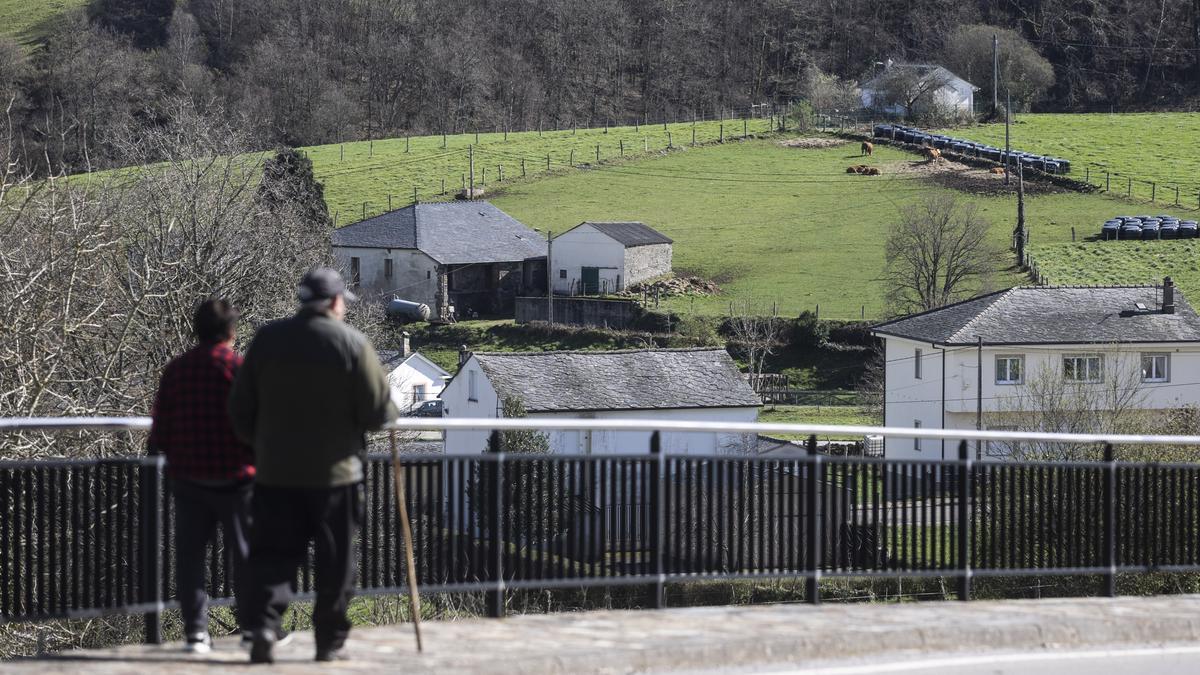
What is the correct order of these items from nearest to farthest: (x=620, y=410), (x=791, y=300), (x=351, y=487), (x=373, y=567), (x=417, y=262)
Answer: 1. (x=351, y=487)
2. (x=373, y=567)
3. (x=620, y=410)
4. (x=791, y=300)
5. (x=417, y=262)

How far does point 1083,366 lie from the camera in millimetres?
52781

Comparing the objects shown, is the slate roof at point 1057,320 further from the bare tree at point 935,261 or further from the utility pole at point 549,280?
the utility pole at point 549,280

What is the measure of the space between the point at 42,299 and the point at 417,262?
6308 cm

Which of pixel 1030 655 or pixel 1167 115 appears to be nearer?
pixel 1030 655

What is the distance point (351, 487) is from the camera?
6922 mm

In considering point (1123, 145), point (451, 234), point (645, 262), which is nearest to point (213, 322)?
point (645, 262)

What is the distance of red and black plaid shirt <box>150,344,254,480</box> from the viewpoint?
23.1ft

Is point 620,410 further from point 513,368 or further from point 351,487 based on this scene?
point 351,487

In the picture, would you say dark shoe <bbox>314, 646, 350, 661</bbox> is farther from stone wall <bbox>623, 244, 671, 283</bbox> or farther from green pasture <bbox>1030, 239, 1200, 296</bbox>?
stone wall <bbox>623, 244, 671, 283</bbox>

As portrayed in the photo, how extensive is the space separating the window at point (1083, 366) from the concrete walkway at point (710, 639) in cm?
4401

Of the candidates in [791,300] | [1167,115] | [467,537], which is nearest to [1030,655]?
[467,537]

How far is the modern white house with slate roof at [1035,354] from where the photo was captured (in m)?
52.0

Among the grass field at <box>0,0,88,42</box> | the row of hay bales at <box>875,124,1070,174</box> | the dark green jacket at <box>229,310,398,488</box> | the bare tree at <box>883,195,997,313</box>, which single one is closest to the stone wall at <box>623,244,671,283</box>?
the bare tree at <box>883,195,997,313</box>

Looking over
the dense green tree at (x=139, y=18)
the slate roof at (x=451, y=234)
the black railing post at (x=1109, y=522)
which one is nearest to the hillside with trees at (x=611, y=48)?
the dense green tree at (x=139, y=18)
